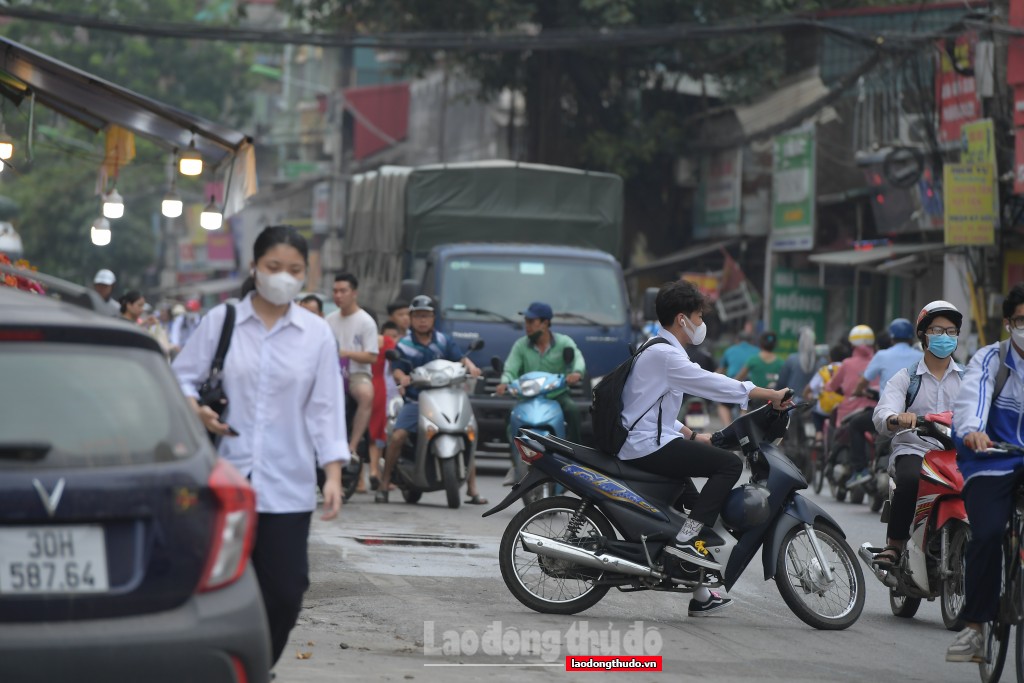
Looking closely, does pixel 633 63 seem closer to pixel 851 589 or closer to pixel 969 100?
pixel 969 100

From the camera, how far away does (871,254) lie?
25.4 metres

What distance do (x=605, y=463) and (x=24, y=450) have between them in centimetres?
428

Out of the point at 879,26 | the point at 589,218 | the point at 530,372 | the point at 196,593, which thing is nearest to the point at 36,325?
the point at 196,593

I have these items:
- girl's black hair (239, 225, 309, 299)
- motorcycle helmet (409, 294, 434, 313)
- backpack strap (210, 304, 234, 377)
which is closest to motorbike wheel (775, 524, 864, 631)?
girl's black hair (239, 225, 309, 299)

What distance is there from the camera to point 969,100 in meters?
22.2

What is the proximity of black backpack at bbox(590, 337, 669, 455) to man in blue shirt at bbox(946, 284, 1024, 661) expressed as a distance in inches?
69.6

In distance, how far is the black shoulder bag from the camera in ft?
17.1

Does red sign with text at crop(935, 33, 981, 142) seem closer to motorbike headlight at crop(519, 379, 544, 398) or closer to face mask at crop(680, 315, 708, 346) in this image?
motorbike headlight at crop(519, 379, 544, 398)

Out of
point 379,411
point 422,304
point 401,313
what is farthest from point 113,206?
point 422,304

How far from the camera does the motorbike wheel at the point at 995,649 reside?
6.49 metres

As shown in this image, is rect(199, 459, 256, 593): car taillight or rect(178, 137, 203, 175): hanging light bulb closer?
rect(199, 459, 256, 593): car taillight

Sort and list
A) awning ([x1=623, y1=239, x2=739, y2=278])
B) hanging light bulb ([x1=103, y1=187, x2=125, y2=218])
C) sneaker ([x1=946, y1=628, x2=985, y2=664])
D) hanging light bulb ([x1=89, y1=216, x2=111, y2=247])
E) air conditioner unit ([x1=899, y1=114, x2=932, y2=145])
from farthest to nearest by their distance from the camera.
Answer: awning ([x1=623, y1=239, x2=739, y2=278]) → air conditioner unit ([x1=899, y1=114, x2=932, y2=145]) → hanging light bulb ([x1=103, y1=187, x2=125, y2=218]) → hanging light bulb ([x1=89, y1=216, x2=111, y2=247]) → sneaker ([x1=946, y1=628, x2=985, y2=664])

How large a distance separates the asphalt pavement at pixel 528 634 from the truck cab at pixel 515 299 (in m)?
6.98

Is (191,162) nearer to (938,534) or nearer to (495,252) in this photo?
(495,252)
